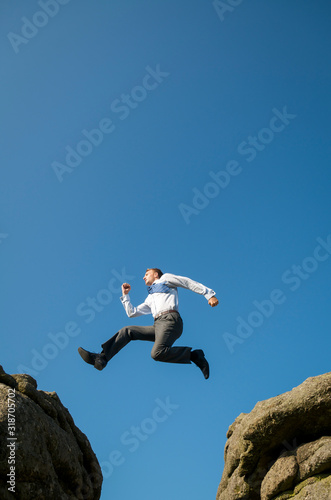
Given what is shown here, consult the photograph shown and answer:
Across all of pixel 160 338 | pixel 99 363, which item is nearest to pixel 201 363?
pixel 160 338

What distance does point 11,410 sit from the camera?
7.74m

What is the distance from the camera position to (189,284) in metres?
12.0

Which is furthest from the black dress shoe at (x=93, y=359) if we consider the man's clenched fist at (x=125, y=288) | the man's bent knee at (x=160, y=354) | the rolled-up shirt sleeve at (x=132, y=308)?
the man's clenched fist at (x=125, y=288)

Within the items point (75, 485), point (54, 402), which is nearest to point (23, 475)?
point (75, 485)

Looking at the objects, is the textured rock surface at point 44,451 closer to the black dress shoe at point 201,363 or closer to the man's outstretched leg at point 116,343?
the man's outstretched leg at point 116,343

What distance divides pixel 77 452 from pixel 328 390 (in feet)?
18.2

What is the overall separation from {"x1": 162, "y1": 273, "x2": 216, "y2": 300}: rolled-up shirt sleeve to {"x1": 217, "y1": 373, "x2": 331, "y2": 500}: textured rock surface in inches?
119

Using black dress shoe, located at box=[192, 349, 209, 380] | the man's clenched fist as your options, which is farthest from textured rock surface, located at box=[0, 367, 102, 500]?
black dress shoe, located at box=[192, 349, 209, 380]

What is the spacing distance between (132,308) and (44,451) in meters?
4.81

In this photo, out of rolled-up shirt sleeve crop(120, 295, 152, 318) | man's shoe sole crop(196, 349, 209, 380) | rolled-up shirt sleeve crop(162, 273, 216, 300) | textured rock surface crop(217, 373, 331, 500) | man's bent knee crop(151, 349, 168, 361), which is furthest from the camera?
rolled-up shirt sleeve crop(120, 295, 152, 318)

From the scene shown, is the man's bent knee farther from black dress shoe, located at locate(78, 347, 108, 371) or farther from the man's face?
the man's face

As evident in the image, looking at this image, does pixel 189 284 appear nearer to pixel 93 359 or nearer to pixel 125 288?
pixel 125 288

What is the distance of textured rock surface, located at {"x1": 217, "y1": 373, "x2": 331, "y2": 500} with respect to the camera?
9.16 metres

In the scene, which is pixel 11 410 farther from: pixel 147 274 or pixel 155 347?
pixel 147 274
